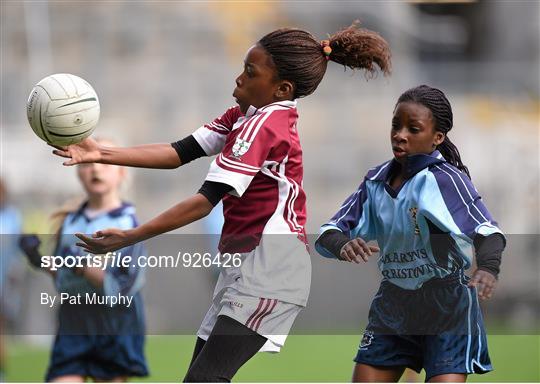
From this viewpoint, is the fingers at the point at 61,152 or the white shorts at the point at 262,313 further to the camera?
the fingers at the point at 61,152

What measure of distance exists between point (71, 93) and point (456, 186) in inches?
63.7

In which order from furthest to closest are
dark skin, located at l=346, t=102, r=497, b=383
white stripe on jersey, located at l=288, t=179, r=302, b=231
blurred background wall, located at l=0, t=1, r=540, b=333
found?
blurred background wall, located at l=0, t=1, r=540, b=333 → dark skin, located at l=346, t=102, r=497, b=383 → white stripe on jersey, located at l=288, t=179, r=302, b=231

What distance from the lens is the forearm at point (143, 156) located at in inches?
185

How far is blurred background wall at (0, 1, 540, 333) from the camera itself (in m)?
16.2

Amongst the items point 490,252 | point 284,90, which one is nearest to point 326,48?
point 284,90

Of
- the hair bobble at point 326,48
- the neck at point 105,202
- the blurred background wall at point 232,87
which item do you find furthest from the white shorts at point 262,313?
the blurred background wall at point 232,87

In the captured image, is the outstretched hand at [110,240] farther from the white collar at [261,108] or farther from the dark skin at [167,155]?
the white collar at [261,108]

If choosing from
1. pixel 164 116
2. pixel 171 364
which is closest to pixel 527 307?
pixel 171 364

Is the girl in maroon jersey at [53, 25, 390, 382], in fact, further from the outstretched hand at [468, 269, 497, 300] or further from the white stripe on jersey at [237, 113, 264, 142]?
the outstretched hand at [468, 269, 497, 300]

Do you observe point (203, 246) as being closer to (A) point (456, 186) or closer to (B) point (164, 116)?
(A) point (456, 186)

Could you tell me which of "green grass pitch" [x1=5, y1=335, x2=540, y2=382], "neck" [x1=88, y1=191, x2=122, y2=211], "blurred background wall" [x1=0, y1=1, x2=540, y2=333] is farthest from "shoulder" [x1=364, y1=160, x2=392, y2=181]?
"blurred background wall" [x1=0, y1=1, x2=540, y2=333]

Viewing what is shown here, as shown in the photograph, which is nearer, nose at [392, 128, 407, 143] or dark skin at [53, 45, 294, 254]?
dark skin at [53, 45, 294, 254]

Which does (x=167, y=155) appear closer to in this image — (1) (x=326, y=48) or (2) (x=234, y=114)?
(2) (x=234, y=114)

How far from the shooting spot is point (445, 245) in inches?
177
